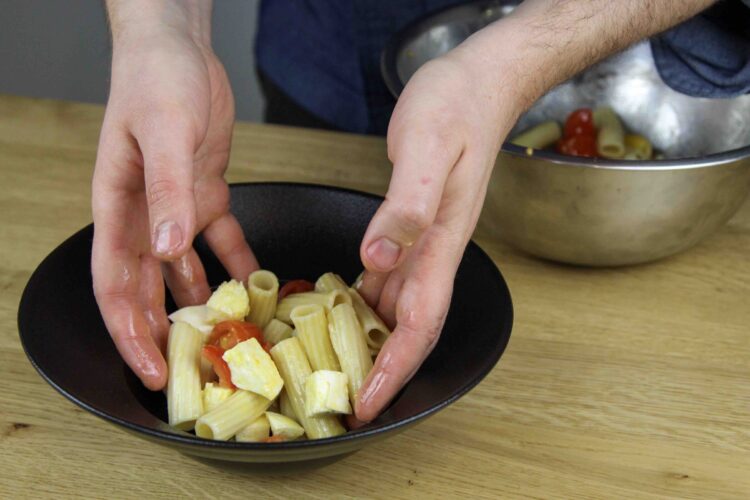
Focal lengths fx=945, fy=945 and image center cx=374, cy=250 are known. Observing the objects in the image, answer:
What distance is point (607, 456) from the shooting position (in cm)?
100

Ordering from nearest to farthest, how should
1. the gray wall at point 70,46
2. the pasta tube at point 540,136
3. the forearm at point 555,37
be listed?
1. the forearm at point 555,37
2. the pasta tube at point 540,136
3. the gray wall at point 70,46

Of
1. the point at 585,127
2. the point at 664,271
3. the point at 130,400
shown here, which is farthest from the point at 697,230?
the point at 130,400

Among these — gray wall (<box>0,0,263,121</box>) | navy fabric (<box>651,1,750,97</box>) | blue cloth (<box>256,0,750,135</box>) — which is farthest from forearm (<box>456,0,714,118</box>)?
gray wall (<box>0,0,263,121</box>)

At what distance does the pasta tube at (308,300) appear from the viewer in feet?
3.35

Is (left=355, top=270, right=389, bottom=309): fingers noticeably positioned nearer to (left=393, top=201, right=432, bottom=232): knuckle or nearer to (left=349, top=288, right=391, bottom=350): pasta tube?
(left=349, top=288, right=391, bottom=350): pasta tube

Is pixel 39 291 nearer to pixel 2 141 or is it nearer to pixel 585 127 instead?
pixel 2 141

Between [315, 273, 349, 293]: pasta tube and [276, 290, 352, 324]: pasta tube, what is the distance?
13 mm

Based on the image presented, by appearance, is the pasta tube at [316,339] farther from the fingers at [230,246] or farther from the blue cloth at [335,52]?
the blue cloth at [335,52]

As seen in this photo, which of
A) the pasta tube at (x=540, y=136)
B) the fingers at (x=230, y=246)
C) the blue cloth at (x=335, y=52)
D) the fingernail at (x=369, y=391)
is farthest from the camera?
the blue cloth at (x=335, y=52)

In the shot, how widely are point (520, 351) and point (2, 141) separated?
3.07 ft

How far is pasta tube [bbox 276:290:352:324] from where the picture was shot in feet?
3.35

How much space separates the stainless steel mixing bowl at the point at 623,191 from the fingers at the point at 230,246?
0.29m

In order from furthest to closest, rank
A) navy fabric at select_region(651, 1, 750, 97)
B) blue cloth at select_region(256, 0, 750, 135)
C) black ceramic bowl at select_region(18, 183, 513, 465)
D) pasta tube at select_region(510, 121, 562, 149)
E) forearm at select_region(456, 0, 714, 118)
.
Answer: blue cloth at select_region(256, 0, 750, 135), pasta tube at select_region(510, 121, 562, 149), navy fabric at select_region(651, 1, 750, 97), forearm at select_region(456, 0, 714, 118), black ceramic bowl at select_region(18, 183, 513, 465)

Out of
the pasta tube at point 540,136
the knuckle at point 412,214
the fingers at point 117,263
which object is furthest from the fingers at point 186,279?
the pasta tube at point 540,136
